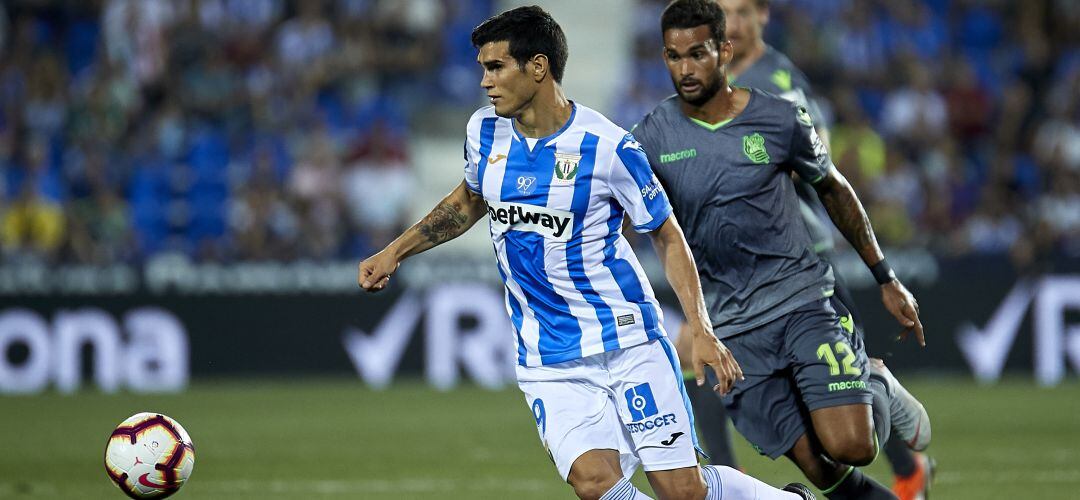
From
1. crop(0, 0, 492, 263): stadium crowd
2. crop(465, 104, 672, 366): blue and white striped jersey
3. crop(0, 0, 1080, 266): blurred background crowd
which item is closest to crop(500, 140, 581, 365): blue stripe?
crop(465, 104, 672, 366): blue and white striped jersey

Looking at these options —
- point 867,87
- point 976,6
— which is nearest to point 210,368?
point 867,87

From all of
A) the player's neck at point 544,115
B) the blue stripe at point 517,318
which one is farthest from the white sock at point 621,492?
the player's neck at point 544,115

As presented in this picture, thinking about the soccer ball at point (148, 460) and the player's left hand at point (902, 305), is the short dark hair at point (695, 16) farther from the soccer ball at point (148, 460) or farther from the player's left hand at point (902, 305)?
the soccer ball at point (148, 460)

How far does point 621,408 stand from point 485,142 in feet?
3.61

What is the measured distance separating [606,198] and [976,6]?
A: 50.6ft

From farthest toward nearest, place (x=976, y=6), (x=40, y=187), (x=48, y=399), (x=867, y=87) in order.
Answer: (x=976, y=6), (x=867, y=87), (x=40, y=187), (x=48, y=399)

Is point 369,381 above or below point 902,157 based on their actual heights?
below

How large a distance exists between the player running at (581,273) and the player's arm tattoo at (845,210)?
908 mm

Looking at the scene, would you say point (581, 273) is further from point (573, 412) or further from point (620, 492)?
point (620, 492)

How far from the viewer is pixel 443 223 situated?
18.7 feet

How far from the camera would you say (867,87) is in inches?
717

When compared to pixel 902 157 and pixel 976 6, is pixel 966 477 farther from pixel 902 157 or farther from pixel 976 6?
pixel 976 6

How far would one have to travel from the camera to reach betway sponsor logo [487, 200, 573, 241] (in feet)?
17.5

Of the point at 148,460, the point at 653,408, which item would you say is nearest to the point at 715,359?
the point at 653,408
